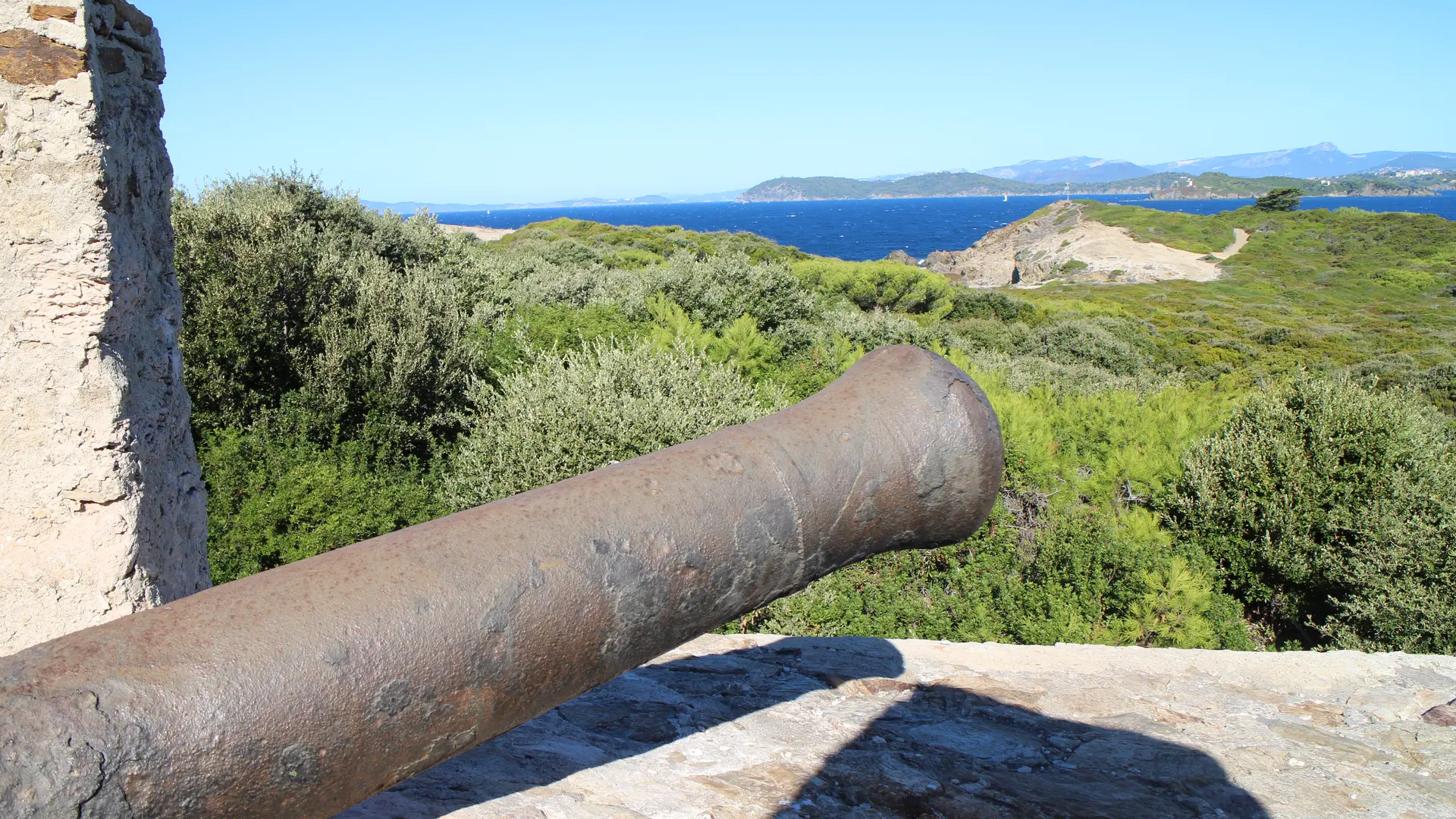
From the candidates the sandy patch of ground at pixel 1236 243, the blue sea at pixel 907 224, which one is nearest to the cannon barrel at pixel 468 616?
the sandy patch of ground at pixel 1236 243

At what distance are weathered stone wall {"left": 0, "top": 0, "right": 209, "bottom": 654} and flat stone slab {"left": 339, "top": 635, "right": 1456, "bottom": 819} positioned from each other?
1.62 meters

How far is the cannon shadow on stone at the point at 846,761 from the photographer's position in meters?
2.19

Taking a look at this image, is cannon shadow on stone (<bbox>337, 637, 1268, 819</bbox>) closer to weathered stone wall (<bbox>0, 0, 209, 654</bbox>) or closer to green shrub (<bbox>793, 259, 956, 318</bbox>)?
weathered stone wall (<bbox>0, 0, 209, 654</bbox>)

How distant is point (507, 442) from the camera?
8281 millimetres

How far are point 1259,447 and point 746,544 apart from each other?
888 centimetres

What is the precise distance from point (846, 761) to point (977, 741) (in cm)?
46

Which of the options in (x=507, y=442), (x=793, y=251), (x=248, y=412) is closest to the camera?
(x=507, y=442)

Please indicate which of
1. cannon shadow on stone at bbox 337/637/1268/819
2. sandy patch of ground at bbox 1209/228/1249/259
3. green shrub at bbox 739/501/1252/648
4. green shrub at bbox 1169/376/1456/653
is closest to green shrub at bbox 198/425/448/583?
green shrub at bbox 739/501/1252/648

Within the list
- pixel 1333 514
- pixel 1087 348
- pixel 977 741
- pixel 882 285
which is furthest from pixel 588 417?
pixel 882 285

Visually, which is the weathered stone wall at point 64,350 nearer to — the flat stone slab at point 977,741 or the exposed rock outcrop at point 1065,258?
the flat stone slab at point 977,741

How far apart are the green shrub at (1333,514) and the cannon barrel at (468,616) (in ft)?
24.5

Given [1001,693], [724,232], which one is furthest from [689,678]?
[724,232]

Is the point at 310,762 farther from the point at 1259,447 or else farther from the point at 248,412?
the point at 1259,447

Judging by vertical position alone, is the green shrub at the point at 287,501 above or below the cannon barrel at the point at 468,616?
below
